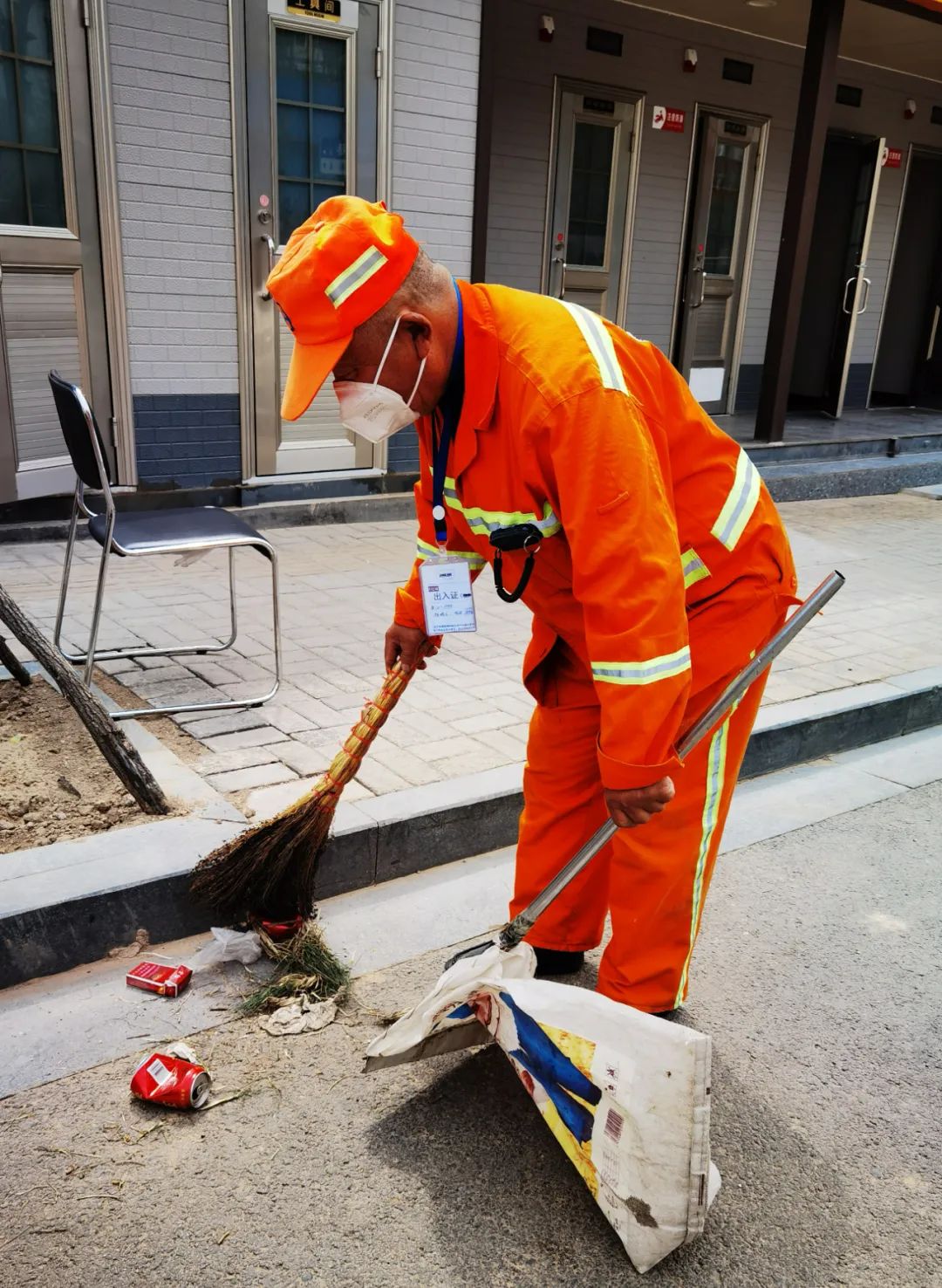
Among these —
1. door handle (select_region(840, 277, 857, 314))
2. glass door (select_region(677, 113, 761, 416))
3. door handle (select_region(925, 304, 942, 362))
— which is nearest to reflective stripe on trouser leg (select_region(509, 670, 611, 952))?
glass door (select_region(677, 113, 761, 416))

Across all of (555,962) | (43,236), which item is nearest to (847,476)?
(43,236)

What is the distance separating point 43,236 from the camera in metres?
6.00

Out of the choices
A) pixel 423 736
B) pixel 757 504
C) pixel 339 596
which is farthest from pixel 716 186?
pixel 757 504

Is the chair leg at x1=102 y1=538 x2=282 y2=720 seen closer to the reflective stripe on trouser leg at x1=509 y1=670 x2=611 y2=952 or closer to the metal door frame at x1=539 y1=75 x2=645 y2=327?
the reflective stripe on trouser leg at x1=509 y1=670 x2=611 y2=952

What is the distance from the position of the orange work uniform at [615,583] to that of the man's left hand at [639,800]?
3 centimetres

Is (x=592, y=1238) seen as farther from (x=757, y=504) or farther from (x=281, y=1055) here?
(x=757, y=504)

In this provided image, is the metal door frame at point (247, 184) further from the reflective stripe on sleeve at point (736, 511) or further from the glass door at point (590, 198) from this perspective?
the reflective stripe on sleeve at point (736, 511)

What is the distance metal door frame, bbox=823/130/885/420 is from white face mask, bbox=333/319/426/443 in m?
10.7

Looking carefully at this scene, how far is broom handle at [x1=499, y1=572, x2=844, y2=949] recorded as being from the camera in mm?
2193

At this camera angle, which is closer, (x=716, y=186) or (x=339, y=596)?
→ (x=339, y=596)

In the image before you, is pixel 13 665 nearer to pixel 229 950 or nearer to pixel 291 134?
pixel 229 950

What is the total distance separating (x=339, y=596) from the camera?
5773 millimetres

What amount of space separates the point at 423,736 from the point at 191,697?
0.92 meters

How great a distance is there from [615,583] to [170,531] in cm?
267
